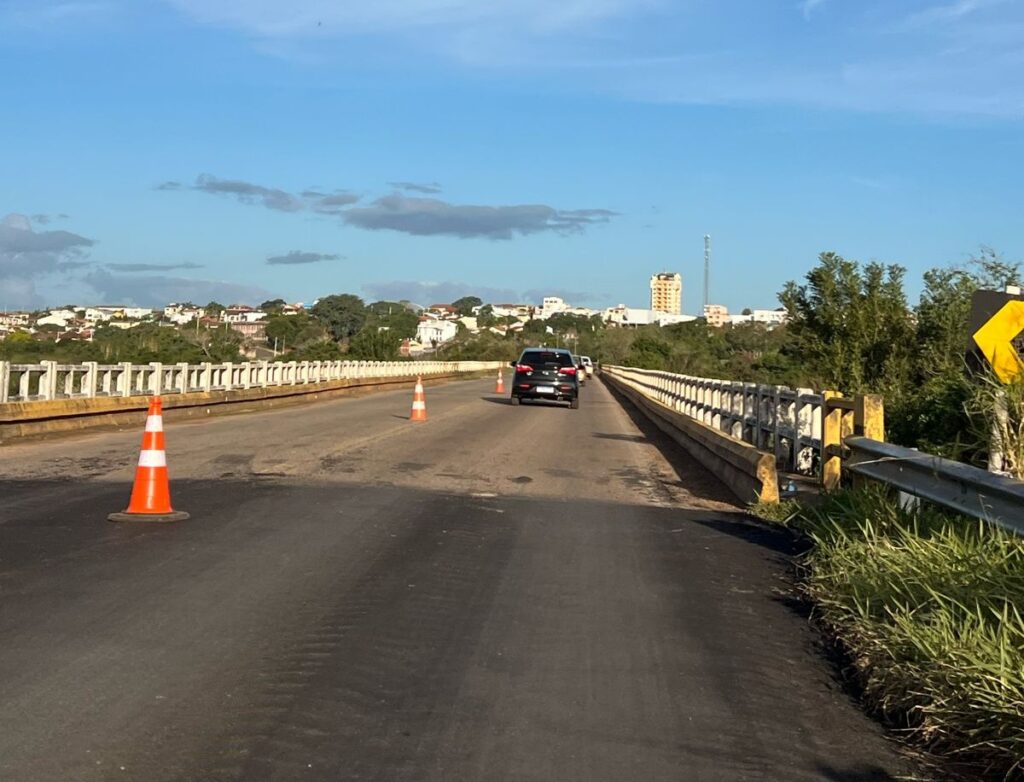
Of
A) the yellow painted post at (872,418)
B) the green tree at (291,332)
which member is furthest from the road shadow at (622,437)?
the green tree at (291,332)

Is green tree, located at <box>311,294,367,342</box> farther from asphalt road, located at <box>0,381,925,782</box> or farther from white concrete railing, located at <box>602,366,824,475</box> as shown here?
asphalt road, located at <box>0,381,925,782</box>

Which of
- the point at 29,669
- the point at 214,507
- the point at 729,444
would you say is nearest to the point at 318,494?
the point at 214,507

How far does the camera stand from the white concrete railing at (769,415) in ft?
43.4

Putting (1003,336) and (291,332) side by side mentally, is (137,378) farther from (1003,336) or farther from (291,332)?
(291,332)

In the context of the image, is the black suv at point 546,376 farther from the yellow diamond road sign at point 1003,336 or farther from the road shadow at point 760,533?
the yellow diamond road sign at point 1003,336

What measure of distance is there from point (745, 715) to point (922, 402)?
9.89 m

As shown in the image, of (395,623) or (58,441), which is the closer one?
(395,623)

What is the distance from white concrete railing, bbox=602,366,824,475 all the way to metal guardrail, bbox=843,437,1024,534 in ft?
8.28

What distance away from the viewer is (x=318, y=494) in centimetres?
1201

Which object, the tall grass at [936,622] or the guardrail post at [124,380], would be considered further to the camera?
the guardrail post at [124,380]

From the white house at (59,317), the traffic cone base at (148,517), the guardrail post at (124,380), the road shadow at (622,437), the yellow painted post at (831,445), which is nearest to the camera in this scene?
the traffic cone base at (148,517)

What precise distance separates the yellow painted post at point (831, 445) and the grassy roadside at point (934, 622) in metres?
2.50

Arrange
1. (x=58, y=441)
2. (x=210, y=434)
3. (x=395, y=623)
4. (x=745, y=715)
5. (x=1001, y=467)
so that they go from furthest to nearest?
(x=210, y=434), (x=58, y=441), (x=1001, y=467), (x=395, y=623), (x=745, y=715)

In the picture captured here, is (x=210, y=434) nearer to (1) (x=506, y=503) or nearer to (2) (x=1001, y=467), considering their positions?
(1) (x=506, y=503)
